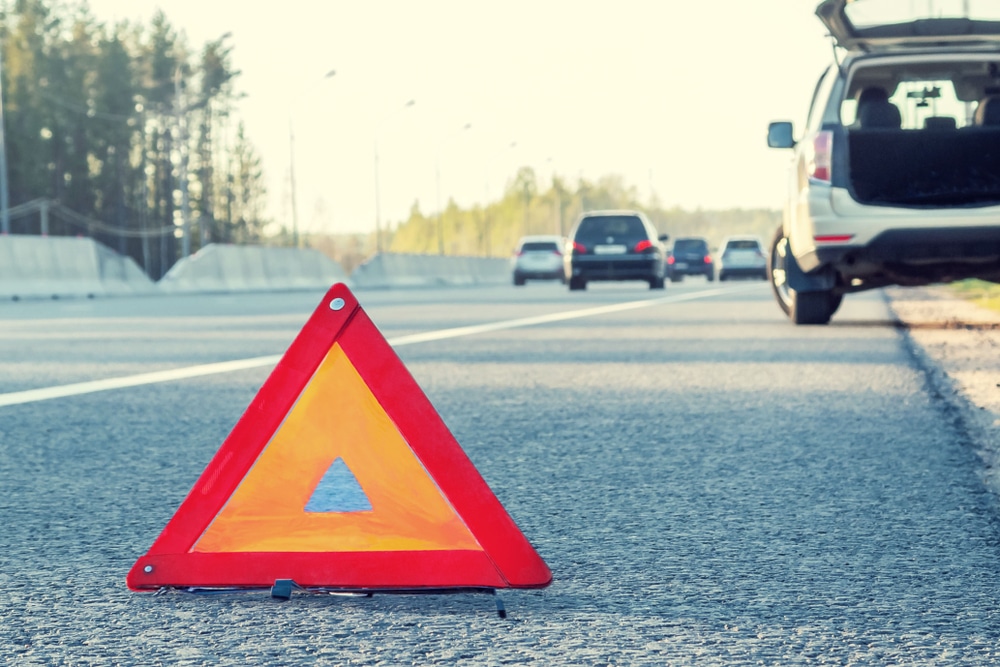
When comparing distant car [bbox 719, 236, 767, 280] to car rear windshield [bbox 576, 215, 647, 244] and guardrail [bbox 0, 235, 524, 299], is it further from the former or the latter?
car rear windshield [bbox 576, 215, 647, 244]

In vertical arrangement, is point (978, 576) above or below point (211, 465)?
below

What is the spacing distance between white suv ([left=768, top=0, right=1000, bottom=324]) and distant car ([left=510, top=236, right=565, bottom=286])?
100 feet

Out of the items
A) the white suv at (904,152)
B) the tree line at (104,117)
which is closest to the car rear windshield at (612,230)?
the white suv at (904,152)

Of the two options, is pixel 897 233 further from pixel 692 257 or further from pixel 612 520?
pixel 692 257

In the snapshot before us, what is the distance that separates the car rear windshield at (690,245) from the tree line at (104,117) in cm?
5658

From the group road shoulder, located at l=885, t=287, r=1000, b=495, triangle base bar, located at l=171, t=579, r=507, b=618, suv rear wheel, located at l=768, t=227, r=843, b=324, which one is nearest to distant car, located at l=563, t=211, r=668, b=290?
road shoulder, located at l=885, t=287, r=1000, b=495

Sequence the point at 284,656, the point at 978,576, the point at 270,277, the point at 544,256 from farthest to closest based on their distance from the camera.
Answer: the point at 544,256 < the point at 270,277 < the point at 978,576 < the point at 284,656

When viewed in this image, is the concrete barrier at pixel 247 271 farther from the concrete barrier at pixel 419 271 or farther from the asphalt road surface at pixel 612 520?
the asphalt road surface at pixel 612 520

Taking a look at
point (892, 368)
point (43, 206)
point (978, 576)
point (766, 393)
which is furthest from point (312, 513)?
point (43, 206)

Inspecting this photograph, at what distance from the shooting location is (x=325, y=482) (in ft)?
11.1

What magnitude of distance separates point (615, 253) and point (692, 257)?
21.4 metres

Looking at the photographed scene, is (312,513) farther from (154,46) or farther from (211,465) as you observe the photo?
(154,46)

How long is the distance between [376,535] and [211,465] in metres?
0.42

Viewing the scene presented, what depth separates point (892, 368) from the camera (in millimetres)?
8828
